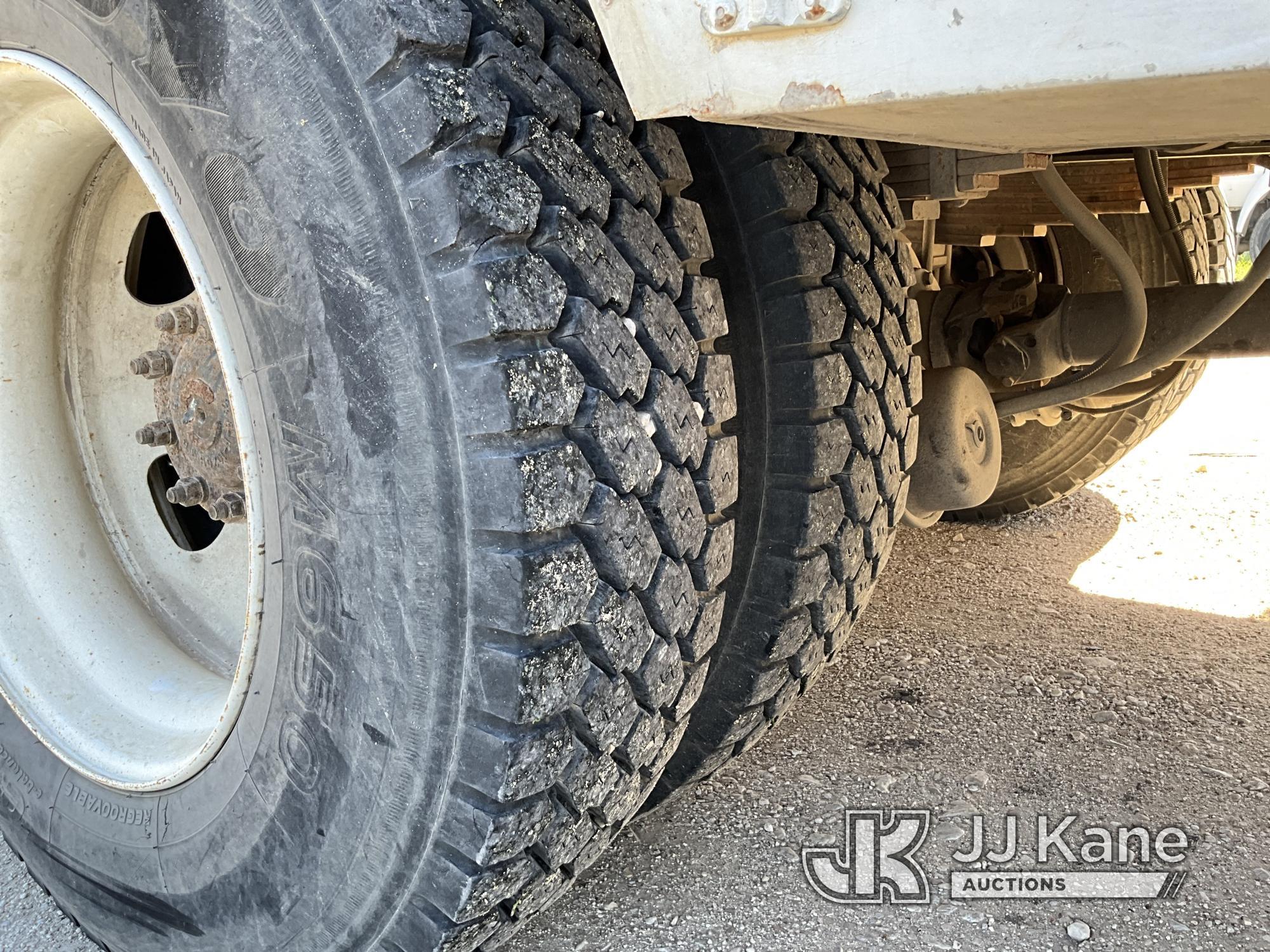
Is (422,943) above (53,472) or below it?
below

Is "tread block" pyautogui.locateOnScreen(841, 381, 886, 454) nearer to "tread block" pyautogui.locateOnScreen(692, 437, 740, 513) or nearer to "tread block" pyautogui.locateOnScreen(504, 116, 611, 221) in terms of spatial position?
"tread block" pyautogui.locateOnScreen(692, 437, 740, 513)

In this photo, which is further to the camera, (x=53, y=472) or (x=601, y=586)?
(x=53, y=472)

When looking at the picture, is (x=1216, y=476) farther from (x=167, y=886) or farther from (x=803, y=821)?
(x=167, y=886)

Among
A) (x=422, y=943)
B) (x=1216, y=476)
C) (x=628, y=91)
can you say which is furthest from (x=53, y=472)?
(x=1216, y=476)

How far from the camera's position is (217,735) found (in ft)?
4.72

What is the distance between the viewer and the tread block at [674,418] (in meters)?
1.34

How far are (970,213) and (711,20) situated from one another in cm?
178

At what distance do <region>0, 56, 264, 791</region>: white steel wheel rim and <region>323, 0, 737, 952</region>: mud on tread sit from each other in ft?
2.03

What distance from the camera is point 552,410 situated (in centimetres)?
119

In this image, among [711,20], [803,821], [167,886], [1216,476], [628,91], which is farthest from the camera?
[1216,476]

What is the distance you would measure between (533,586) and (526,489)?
4.3 inches

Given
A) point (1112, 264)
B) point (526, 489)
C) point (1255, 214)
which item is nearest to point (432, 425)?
point (526, 489)

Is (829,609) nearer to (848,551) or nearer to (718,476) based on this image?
(848,551)

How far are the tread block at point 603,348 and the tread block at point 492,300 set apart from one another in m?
0.05
